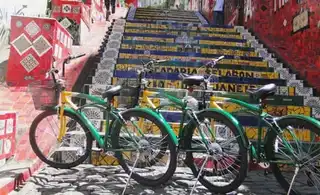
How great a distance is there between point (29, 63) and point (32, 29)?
1.93ft

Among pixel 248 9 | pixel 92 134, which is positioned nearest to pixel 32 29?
pixel 92 134

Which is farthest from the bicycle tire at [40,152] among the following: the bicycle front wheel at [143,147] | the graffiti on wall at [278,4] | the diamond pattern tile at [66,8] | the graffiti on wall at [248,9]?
the graffiti on wall at [248,9]

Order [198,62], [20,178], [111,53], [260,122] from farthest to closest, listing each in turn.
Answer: [111,53] < [198,62] < [20,178] < [260,122]

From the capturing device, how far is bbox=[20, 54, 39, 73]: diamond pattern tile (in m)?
5.57

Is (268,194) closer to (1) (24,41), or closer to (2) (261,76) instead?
(2) (261,76)

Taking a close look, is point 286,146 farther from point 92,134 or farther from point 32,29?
point 32,29

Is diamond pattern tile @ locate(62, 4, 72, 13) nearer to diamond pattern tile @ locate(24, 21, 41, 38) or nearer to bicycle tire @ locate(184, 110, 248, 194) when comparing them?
diamond pattern tile @ locate(24, 21, 41, 38)

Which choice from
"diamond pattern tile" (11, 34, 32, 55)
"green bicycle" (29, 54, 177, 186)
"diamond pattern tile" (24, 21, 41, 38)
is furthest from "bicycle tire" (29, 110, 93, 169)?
"diamond pattern tile" (24, 21, 41, 38)

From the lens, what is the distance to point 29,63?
18.3ft

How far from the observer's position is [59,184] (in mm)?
3322

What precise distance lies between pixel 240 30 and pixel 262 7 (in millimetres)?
873

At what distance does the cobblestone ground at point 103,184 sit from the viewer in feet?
10.3

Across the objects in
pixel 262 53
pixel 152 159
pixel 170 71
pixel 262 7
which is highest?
pixel 262 7

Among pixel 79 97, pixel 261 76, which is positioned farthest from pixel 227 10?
pixel 79 97
